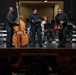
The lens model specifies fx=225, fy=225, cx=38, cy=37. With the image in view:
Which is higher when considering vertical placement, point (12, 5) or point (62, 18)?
point (12, 5)

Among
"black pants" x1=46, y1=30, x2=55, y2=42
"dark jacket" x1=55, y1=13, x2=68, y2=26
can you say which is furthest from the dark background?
"dark jacket" x1=55, y1=13, x2=68, y2=26

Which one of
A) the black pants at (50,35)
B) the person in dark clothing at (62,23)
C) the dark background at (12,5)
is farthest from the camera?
the dark background at (12,5)

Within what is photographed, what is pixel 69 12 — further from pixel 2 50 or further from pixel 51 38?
pixel 2 50

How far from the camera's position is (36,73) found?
1961mm

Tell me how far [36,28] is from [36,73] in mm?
6704

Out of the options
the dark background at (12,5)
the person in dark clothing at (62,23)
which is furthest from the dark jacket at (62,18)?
the dark background at (12,5)

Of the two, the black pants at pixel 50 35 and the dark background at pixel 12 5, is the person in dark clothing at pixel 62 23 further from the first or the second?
the dark background at pixel 12 5

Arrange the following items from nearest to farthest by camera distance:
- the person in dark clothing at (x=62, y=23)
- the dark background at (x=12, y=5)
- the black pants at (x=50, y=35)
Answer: the person in dark clothing at (x=62, y=23), the black pants at (x=50, y=35), the dark background at (x=12, y=5)

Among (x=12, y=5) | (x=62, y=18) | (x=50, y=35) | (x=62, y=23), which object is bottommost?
(x=50, y=35)

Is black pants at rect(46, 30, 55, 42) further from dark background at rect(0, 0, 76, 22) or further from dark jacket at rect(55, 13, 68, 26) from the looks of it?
dark jacket at rect(55, 13, 68, 26)

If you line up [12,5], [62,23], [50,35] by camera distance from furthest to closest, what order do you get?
[12,5], [50,35], [62,23]

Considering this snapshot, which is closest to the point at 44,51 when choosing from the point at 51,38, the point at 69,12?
the point at 51,38

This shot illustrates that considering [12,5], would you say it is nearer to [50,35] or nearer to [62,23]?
[50,35]

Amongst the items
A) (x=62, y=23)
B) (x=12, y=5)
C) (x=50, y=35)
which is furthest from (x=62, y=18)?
(x=12, y=5)
